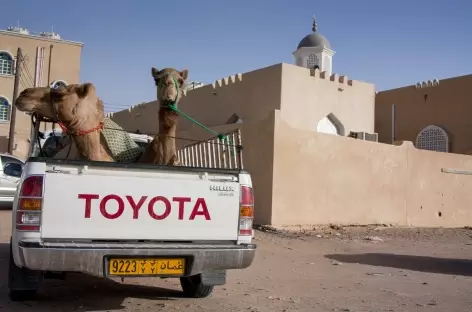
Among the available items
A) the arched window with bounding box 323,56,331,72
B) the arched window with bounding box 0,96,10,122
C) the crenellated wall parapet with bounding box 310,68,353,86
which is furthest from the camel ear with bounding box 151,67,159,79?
the arched window with bounding box 323,56,331,72

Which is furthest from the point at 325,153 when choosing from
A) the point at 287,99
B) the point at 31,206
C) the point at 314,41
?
the point at 314,41

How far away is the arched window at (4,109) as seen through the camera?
29.5 metres

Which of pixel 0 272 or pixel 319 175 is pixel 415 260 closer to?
pixel 319 175

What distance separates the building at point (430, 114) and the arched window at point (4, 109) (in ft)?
67.3

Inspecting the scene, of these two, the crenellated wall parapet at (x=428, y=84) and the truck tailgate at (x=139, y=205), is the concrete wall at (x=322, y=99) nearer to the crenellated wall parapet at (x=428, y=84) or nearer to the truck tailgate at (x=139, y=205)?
the crenellated wall parapet at (x=428, y=84)

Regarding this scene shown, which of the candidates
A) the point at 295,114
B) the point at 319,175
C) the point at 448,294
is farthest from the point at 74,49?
the point at 448,294

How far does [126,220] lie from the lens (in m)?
4.14

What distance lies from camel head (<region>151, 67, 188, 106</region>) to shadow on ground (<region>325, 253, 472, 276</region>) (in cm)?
485

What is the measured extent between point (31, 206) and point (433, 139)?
996 inches

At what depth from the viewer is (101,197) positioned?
4.05 metres

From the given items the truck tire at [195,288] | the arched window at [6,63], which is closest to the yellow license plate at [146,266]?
the truck tire at [195,288]

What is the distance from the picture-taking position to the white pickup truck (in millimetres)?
3889

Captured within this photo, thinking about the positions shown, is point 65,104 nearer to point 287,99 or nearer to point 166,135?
point 166,135

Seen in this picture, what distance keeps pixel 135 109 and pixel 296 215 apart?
15665mm
